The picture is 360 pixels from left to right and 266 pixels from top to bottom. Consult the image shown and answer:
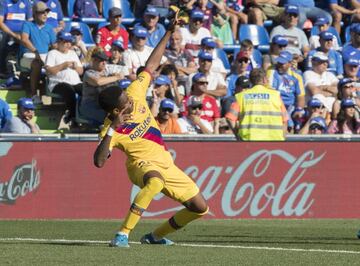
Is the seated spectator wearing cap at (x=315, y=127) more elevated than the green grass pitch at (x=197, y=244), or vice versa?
A: the green grass pitch at (x=197, y=244)

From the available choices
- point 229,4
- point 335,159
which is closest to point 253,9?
point 229,4

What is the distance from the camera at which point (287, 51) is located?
2070 centimetres

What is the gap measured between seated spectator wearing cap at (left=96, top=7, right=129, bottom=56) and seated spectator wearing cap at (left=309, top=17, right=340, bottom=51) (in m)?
4.04

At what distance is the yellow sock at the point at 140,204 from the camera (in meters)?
11.4

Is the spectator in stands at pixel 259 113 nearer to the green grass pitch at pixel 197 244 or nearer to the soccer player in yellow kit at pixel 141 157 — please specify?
the green grass pitch at pixel 197 244

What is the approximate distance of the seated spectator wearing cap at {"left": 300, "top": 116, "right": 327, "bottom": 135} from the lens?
18297 millimetres

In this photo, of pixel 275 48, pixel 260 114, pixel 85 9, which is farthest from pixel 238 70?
pixel 85 9

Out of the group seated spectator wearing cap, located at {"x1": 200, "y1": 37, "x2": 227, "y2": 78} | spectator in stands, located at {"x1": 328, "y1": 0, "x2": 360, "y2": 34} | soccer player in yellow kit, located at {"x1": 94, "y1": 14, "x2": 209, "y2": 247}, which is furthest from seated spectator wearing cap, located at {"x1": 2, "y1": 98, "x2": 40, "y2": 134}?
spectator in stands, located at {"x1": 328, "y1": 0, "x2": 360, "y2": 34}

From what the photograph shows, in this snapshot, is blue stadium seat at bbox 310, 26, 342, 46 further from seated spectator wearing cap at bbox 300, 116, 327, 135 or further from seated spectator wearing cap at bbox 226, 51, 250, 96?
seated spectator wearing cap at bbox 300, 116, 327, 135

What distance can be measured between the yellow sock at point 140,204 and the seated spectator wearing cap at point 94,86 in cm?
665

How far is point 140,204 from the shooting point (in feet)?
37.4

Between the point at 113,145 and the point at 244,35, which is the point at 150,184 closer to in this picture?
the point at 113,145

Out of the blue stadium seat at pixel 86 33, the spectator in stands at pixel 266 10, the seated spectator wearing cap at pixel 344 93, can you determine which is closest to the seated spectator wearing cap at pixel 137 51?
the blue stadium seat at pixel 86 33

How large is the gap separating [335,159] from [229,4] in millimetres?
5946
